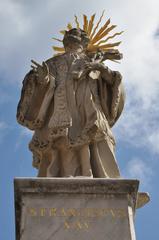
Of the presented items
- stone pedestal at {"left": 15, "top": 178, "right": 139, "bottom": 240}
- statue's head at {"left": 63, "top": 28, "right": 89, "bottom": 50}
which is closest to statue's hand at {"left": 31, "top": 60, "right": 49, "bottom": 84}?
statue's head at {"left": 63, "top": 28, "right": 89, "bottom": 50}

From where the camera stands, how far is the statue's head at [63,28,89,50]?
46.6ft

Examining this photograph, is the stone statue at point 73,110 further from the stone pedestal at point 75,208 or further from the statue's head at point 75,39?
the stone pedestal at point 75,208

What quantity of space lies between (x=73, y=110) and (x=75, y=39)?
6.61 ft

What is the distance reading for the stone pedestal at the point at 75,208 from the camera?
10.8 metres

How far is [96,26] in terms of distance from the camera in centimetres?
1489

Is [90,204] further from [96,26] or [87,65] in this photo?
[96,26]

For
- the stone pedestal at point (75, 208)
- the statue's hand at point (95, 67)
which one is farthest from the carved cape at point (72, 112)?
the stone pedestal at point (75, 208)

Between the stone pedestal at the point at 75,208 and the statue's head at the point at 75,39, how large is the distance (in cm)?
385

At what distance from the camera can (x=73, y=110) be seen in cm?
1287

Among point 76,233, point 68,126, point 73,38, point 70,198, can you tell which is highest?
point 73,38

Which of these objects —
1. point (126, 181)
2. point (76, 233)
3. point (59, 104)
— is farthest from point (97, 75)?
point (76, 233)

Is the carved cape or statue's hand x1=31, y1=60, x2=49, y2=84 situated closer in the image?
the carved cape

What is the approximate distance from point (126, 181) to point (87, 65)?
2.96 m

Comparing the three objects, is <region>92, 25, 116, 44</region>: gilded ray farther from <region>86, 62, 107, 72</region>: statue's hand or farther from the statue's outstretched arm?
the statue's outstretched arm
